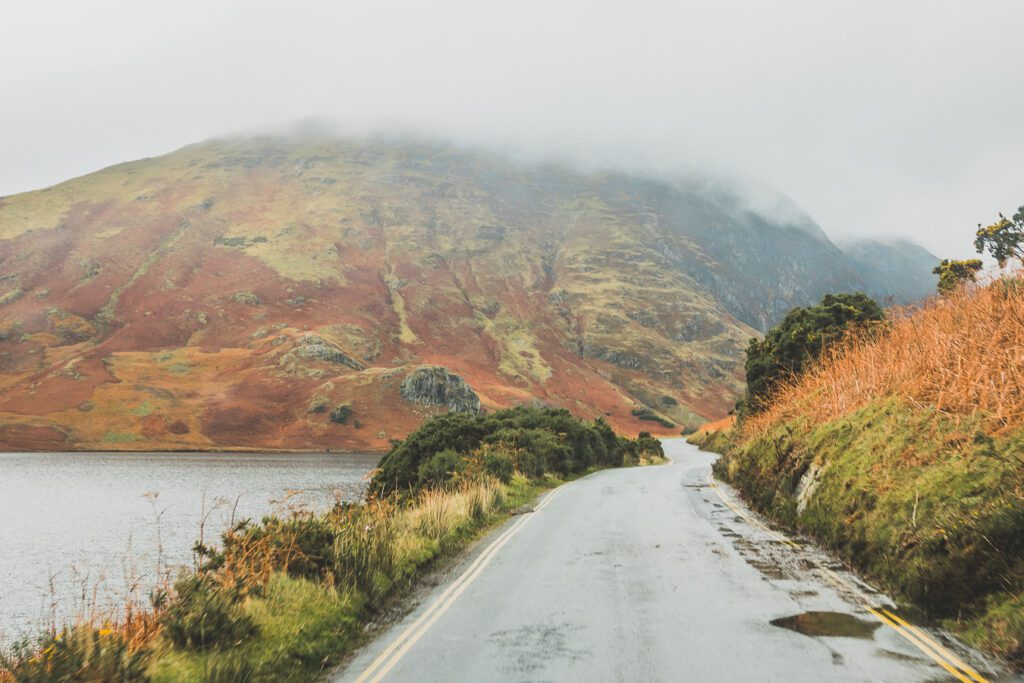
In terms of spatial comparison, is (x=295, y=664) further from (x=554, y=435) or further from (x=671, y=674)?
(x=554, y=435)

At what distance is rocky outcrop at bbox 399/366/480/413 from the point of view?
92.8m

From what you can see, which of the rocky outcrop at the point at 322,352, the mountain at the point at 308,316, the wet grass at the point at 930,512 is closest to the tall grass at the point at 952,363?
the wet grass at the point at 930,512

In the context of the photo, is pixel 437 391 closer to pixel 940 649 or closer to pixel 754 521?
pixel 754 521

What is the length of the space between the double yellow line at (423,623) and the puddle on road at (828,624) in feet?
13.4

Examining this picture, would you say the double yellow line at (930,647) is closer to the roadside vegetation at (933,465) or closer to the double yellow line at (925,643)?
the double yellow line at (925,643)

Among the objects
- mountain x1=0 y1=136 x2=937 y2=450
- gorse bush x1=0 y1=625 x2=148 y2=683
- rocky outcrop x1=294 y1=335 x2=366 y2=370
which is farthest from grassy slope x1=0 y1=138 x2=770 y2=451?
gorse bush x1=0 y1=625 x2=148 y2=683

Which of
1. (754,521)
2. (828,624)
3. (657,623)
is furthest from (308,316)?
(828,624)

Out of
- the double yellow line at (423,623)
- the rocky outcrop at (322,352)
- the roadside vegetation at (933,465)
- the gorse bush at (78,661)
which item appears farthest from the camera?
the rocky outcrop at (322,352)

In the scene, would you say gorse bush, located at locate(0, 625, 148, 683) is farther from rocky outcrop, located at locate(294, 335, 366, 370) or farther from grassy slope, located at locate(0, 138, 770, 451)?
rocky outcrop, located at locate(294, 335, 366, 370)

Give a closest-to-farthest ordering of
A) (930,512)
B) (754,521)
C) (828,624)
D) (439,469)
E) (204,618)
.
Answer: (204,618)
(828,624)
(930,512)
(754,521)
(439,469)

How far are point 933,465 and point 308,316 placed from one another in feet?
375

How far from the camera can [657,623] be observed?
7.33 m

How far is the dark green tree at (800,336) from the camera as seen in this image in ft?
108

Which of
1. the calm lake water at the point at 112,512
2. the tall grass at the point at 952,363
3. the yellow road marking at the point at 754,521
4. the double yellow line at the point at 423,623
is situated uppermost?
the tall grass at the point at 952,363
